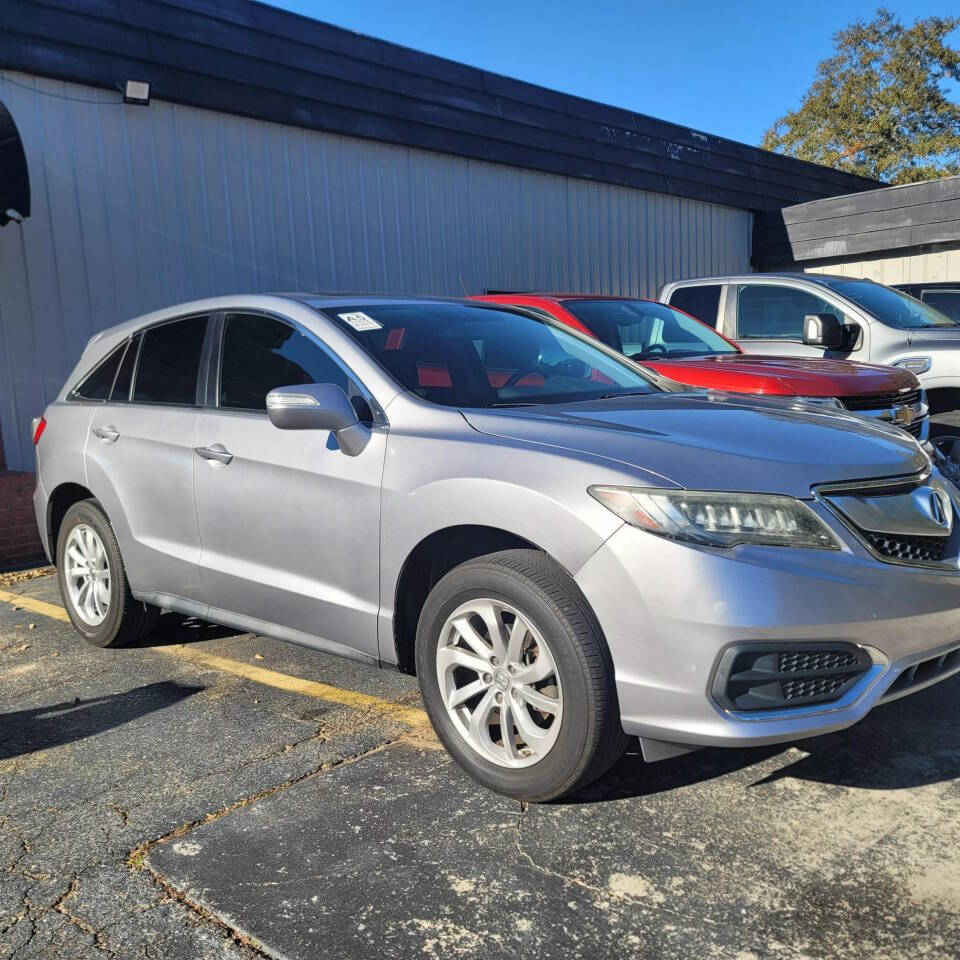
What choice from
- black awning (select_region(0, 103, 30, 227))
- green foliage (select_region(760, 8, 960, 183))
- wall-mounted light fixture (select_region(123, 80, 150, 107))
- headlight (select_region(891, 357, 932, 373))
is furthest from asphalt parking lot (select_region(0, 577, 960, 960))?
green foliage (select_region(760, 8, 960, 183))

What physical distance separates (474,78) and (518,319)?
8106 millimetres

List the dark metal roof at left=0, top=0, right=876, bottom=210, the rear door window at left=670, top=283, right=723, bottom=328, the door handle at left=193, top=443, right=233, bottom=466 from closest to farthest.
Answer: the door handle at left=193, top=443, right=233, bottom=466, the dark metal roof at left=0, top=0, right=876, bottom=210, the rear door window at left=670, top=283, right=723, bottom=328

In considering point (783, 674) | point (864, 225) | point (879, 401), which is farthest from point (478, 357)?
point (864, 225)

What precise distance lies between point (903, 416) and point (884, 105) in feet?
114

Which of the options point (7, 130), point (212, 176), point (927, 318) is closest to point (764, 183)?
point (927, 318)

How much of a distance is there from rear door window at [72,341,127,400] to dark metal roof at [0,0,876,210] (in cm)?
385

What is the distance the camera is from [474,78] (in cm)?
1167

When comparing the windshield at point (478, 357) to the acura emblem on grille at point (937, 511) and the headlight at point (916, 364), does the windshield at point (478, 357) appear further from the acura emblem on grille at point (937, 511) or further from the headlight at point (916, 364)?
the headlight at point (916, 364)

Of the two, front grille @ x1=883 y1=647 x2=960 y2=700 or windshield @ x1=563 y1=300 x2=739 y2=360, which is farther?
windshield @ x1=563 y1=300 x2=739 y2=360

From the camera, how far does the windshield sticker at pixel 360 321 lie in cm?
395

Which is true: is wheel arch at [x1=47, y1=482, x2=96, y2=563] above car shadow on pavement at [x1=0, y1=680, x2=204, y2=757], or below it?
above

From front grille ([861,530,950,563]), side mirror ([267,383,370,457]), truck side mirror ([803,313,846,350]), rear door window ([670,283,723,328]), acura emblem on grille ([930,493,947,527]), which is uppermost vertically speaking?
rear door window ([670,283,723,328])

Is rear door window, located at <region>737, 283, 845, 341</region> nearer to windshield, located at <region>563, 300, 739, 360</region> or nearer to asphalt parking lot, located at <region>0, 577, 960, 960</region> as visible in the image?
windshield, located at <region>563, 300, 739, 360</region>

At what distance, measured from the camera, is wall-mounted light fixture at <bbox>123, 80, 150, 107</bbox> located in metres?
8.26
